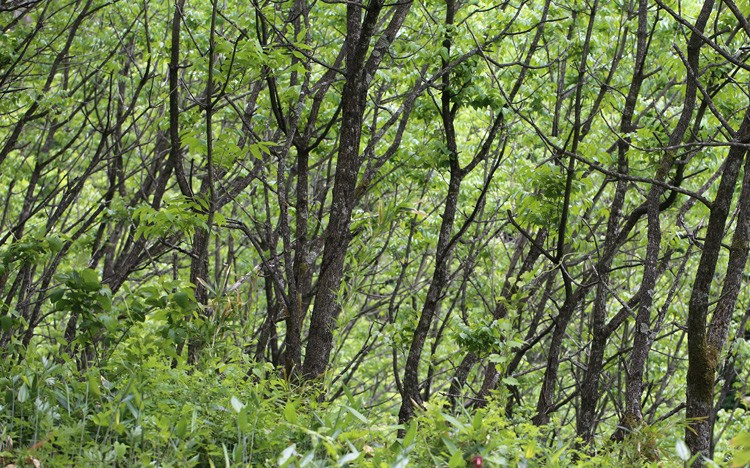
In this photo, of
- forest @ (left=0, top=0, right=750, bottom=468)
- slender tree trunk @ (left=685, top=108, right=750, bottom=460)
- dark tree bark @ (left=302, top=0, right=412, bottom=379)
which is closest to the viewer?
forest @ (left=0, top=0, right=750, bottom=468)

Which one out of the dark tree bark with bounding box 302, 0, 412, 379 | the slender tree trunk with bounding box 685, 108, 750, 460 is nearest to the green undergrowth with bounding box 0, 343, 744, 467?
the slender tree trunk with bounding box 685, 108, 750, 460

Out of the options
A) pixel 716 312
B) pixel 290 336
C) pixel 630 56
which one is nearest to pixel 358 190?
pixel 290 336

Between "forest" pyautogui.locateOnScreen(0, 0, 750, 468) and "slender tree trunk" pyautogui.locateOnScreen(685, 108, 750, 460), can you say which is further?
"slender tree trunk" pyautogui.locateOnScreen(685, 108, 750, 460)

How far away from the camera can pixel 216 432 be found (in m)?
2.79

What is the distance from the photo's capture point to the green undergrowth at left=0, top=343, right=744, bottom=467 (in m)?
2.48

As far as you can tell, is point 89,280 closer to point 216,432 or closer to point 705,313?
point 216,432

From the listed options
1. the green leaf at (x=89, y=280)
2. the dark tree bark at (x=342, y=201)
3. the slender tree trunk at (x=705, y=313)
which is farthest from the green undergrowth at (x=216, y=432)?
the dark tree bark at (x=342, y=201)

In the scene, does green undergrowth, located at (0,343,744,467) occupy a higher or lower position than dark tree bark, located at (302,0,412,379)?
lower

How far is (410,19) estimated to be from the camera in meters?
8.47

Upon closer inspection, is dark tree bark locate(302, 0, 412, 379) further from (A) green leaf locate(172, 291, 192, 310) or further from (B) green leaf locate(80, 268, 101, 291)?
(B) green leaf locate(80, 268, 101, 291)

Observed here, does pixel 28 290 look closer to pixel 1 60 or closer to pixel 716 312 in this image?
pixel 1 60

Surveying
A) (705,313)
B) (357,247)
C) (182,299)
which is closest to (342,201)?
(357,247)

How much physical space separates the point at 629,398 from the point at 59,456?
3299 millimetres

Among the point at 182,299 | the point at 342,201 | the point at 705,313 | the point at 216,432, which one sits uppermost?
the point at 342,201
